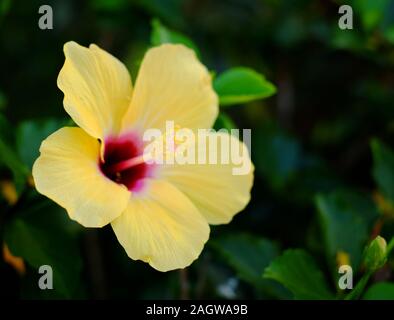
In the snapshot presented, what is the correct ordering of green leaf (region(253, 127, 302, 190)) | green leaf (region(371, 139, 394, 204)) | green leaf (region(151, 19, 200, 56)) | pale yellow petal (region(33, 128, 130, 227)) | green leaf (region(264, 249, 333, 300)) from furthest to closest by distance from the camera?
green leaf (region(253, 127, 302, 190)), green leaf (region(371, 139, 394, 204)), green leaf (region(151, 19, 200, 56)), green leaf (region(264, 249, 333, 300)), pale yellow petal (region(33, 128, 130, 227))

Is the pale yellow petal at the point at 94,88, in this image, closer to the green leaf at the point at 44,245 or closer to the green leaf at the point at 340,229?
the green leaf at the point at 44,245

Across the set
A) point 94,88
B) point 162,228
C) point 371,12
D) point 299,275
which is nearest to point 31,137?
point 94,88

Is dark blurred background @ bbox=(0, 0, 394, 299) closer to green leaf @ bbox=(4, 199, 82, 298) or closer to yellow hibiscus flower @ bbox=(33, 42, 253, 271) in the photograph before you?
green leaf @ bbox=(4, 199, 82, 298)

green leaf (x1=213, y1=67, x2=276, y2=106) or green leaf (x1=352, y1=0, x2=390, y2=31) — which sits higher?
green leaf (x1=352, y1=0, x2=390, y2=31)

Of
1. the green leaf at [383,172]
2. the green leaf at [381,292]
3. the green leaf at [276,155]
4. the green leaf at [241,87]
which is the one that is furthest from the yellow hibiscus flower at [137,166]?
the green leaf at [276,155]

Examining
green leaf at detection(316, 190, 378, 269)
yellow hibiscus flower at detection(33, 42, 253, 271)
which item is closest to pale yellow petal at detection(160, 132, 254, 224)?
yellow hibiscus flower at detection(33, 42, 253, 271)

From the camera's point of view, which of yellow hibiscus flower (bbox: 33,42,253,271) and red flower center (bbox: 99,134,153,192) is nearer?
yellow hibiscus flower (bbox: 33,42,253,271)
